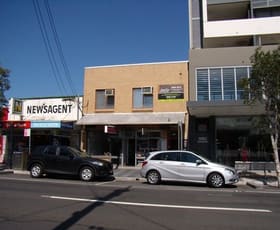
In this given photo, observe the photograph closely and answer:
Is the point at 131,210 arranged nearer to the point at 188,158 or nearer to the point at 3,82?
the point at 188,158

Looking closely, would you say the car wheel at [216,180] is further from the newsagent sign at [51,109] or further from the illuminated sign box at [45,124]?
the newsagent sign at [51,109]

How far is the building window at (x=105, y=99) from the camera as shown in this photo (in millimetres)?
25312

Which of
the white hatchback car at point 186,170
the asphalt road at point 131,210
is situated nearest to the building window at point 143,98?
the white hatchback car at point 186,170

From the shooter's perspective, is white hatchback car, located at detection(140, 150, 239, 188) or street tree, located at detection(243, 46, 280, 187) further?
street tree, located at detection(243, 46, 280, 187)

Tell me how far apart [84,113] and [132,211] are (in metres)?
17.5

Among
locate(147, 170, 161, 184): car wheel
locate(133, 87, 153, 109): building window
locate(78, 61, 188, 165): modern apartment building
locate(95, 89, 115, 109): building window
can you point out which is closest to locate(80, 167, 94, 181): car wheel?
locate(147, 170, 161, 184): car wheel

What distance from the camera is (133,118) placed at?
23531 mm

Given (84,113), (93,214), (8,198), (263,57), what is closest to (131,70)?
(84,113)

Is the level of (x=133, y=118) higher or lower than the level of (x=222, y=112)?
lower

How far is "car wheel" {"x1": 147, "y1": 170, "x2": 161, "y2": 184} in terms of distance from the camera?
16.1m

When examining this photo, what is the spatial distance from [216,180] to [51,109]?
52.1ft

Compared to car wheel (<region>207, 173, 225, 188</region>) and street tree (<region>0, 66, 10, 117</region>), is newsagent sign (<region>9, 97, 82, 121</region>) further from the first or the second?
car wheel (<region>207, 173, 225, 188</region>)

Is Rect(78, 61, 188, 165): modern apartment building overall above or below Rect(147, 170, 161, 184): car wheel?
above

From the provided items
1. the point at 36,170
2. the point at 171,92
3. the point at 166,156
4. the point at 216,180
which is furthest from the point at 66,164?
the point at 171,92
